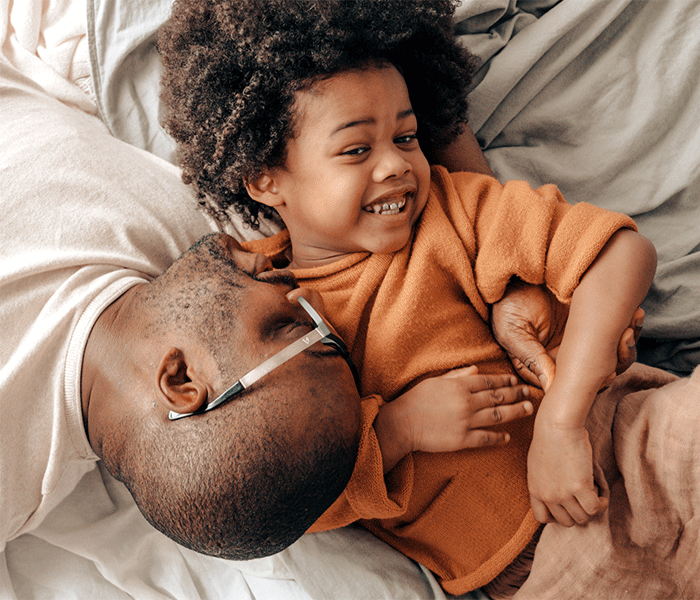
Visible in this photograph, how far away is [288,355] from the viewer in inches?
34.5

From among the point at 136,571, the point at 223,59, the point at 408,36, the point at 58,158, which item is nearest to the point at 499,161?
the point at 408,36

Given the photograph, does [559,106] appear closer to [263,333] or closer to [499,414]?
[499,414]

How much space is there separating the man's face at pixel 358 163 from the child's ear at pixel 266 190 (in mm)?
24

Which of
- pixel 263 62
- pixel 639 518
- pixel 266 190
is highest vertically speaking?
pixel 263 62

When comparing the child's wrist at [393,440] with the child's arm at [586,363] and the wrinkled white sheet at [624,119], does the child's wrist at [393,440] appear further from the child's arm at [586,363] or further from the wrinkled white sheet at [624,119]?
the wrinkled white sheet at [624,119]

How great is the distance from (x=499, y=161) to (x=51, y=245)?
1.05m

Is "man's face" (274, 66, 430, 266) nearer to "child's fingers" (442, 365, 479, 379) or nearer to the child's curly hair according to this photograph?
the child's curly hair

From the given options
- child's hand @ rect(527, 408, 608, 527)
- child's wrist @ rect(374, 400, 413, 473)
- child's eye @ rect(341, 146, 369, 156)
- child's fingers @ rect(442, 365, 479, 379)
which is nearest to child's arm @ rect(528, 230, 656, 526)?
child's hand @ rect(527, 408, 608, 527)

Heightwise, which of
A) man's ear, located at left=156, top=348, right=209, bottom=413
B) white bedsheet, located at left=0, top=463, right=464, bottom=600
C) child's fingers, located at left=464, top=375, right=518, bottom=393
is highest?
man's ear, located at left=156, top=348, right=209, bottom=413

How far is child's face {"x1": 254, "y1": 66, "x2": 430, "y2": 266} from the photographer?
1.02 metres

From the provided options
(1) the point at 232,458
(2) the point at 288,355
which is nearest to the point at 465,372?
(2) the point at 288,355

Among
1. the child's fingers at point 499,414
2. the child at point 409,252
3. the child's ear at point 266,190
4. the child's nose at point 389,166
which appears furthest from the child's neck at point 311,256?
the child's fingers at point 499,414

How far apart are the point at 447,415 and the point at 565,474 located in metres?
0.23

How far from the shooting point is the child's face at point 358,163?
3.33ft
